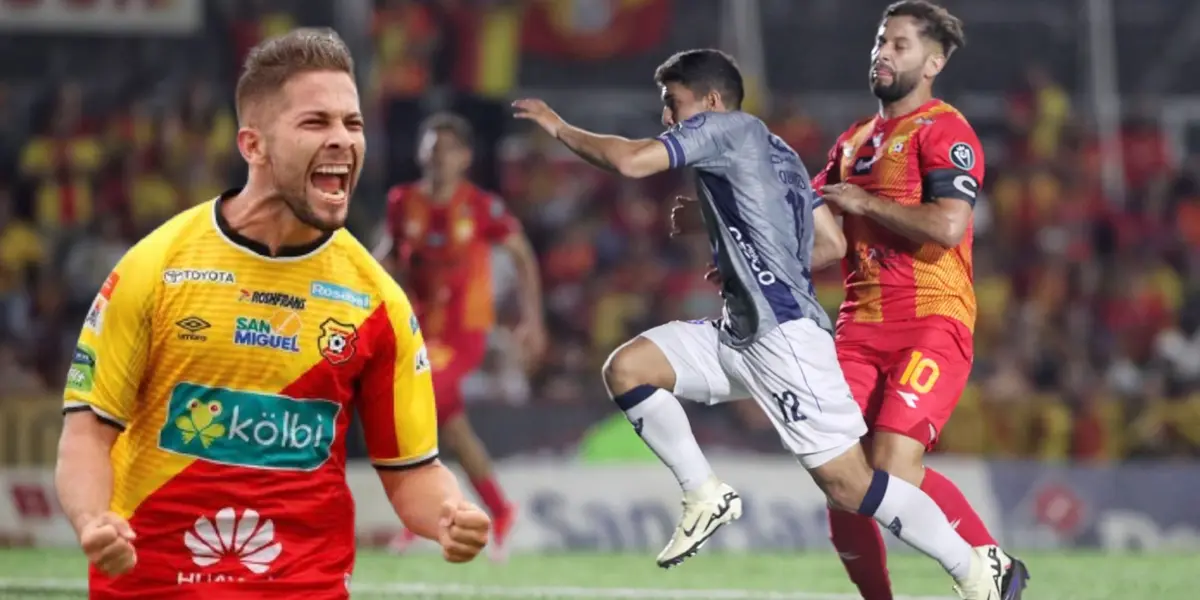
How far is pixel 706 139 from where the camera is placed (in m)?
6.34

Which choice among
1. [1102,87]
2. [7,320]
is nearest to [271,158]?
[7,320]

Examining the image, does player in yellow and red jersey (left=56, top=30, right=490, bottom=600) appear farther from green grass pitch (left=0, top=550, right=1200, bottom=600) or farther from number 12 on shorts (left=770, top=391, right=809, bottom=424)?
green grass pitch (left=0, top=550, right=1200, bottom=600)

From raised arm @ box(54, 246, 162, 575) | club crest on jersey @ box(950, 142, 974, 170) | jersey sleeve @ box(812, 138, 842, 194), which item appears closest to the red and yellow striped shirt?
club crest on jersey @ box(950, 142, 974, 170)

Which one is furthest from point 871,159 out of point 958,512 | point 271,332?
point 271,332

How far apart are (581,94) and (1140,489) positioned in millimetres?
7265

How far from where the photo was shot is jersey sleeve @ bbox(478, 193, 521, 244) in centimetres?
1116

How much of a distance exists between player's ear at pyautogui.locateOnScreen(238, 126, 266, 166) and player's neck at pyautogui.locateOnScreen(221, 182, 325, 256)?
0.09 metres

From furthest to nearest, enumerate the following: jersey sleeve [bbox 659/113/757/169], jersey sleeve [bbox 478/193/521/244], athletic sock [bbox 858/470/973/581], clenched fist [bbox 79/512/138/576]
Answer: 1. jersey sleeve [bbox 478/193/521/244]
2. athletic sock [bbox 858/470/973/581]
3. jersey sleeve [bbox 659/113/757/169]
4. clenched fist [bbox 79/512/138/576]

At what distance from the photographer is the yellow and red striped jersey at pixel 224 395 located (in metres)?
4.05

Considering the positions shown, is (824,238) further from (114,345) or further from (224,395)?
(114,345)

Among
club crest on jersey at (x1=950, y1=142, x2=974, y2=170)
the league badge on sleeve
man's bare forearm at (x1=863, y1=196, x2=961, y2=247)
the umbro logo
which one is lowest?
man's bare forearm at (x1=863, y1=196, x2=961, y2=247)

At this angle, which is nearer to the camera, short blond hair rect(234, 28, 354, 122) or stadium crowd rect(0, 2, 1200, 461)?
short blond hair rect(234, 28, 354, 122)

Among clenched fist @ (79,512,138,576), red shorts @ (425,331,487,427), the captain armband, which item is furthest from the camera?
red shorts @ (425,331,487,427)

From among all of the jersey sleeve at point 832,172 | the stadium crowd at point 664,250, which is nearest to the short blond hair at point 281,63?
the jersey sleeve at point 832,172
